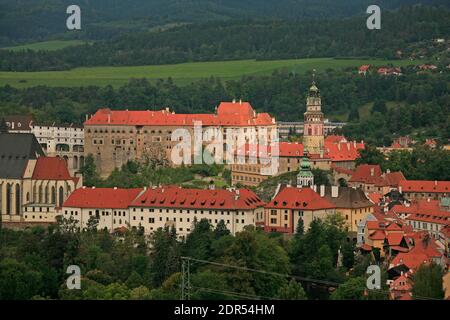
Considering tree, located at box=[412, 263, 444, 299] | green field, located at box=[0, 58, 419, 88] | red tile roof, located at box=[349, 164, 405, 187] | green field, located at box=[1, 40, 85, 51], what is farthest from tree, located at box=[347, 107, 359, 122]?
tree, located at box=[412, 263, 444, 299]

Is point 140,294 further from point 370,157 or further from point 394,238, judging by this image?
point 370,157

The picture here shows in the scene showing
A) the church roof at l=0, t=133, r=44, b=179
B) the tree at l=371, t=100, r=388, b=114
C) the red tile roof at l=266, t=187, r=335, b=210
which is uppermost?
the tree at l=371, t=100, r=388, b=114

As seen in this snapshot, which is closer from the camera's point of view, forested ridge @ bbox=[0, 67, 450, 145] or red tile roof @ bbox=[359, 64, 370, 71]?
forested ridge @ bbox=[0, 67, 450, 145]

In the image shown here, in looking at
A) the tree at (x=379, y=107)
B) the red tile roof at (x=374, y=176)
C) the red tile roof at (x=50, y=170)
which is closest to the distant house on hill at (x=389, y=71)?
the tree at (x=379, y=107)

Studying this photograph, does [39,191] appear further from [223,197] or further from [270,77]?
[270,77]

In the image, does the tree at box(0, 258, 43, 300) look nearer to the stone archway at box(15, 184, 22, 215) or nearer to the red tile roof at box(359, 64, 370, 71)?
the stone archway at box(15, 184, 22, 215)
